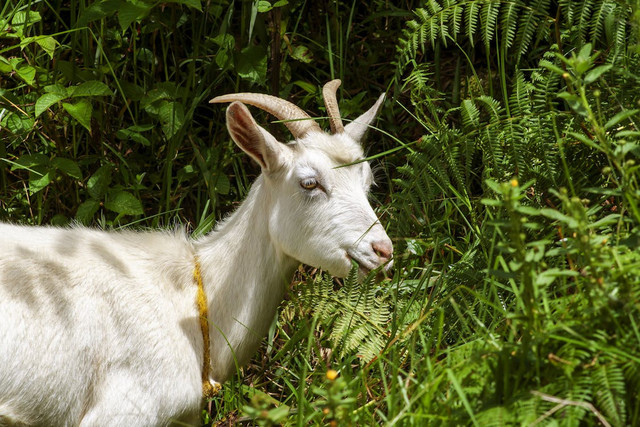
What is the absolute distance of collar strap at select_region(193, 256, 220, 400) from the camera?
12.0 ft

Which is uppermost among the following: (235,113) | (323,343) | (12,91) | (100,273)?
(235,113)

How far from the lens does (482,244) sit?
3.55 meters

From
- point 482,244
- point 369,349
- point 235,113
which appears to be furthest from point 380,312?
point 235,113

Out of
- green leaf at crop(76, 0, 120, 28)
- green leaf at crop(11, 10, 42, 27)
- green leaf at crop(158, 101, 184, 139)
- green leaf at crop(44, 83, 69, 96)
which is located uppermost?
green leaf at crop(76, 0, 120, 28)

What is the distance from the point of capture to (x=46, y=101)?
4195 mm

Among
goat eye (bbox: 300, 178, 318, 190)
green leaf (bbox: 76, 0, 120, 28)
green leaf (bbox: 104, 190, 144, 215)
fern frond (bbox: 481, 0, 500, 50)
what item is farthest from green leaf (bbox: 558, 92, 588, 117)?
green leaf (bbox: 104, 190, 144, 215)

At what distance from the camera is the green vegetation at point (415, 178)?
2.36m

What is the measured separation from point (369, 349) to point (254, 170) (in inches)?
85.8

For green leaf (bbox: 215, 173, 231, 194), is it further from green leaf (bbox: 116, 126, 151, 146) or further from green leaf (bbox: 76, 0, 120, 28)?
green leaf (bbox: 76, 0, 120, 28)

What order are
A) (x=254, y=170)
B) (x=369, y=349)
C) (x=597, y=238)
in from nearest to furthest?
(x=597, y=238)
(x=369, y=349)
(x=254, y=170)

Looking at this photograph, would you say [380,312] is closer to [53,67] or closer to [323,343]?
[323,343]

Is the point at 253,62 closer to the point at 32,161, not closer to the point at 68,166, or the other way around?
the point at 68,166

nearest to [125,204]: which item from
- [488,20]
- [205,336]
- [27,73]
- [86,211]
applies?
[86,211]

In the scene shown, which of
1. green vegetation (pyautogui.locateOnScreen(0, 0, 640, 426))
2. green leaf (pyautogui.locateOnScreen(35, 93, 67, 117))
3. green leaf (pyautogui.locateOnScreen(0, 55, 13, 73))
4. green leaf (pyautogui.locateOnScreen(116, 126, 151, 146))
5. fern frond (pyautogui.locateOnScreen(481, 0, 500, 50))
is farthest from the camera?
green leaf (pyautogui.locateOnScreen(116, 126, 151, 146))
